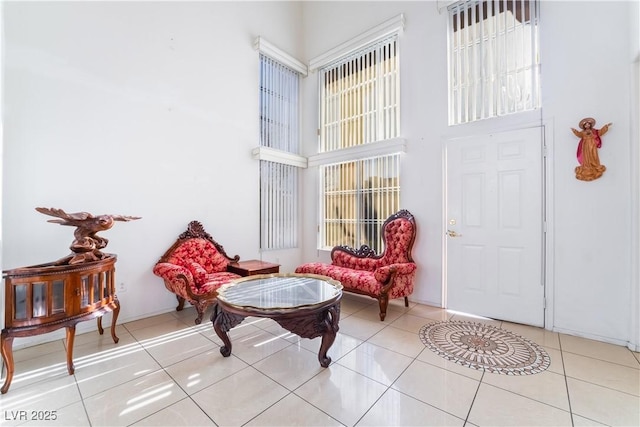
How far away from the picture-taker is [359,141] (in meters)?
4.45

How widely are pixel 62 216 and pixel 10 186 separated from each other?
77 cm

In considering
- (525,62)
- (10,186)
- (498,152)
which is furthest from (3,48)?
(525,62)

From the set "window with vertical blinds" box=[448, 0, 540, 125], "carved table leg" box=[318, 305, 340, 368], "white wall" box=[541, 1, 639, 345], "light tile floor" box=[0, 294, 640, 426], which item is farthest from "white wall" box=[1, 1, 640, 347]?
"carved table leg" box=[318, 305, 340, 368]

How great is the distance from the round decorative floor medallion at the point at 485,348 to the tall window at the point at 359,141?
62.3 inches

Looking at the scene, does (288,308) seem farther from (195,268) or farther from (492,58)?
(492,58)

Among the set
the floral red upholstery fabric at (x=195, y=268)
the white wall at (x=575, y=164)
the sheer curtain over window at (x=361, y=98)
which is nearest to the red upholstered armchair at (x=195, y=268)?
the floral red upholstery fabric at (x=195, y=268)

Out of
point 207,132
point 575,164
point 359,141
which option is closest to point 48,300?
point 207,132

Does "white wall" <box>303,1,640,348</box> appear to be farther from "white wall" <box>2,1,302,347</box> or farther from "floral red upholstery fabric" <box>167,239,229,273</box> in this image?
"floral red upholstery fabric" <box>167,239,229,273</box>

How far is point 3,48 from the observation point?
240 cm

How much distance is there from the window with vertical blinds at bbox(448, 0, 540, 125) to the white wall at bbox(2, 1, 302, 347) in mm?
2952

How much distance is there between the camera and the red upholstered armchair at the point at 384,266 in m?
3.14

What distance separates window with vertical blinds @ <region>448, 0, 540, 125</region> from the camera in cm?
300

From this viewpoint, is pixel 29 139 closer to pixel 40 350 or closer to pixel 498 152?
pixel 40 350

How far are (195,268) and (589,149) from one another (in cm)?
426
